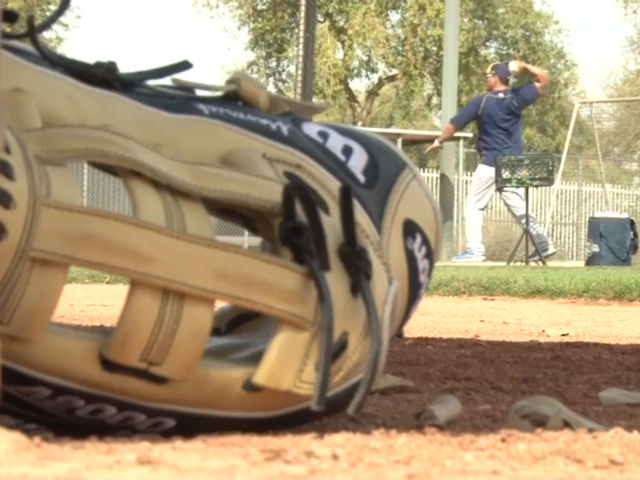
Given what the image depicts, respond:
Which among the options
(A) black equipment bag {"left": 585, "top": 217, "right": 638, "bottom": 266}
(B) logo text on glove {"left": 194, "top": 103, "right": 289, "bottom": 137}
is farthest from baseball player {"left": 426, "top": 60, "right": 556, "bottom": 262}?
(B) logo text on glove {"left": 194, "top": 103, "right": 289, "bottom": 137}

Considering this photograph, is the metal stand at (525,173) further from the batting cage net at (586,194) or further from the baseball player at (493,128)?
the batting cage net at (586,194)

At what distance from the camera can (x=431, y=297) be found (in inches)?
381

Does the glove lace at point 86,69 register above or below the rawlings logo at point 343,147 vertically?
above

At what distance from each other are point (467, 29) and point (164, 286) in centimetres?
3388

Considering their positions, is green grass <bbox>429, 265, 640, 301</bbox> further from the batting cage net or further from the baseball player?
the batting cage net

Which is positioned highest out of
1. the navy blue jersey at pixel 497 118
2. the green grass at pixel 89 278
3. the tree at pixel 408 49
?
the tree at pixel 408 49

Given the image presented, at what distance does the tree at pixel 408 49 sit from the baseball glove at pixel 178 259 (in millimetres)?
9193

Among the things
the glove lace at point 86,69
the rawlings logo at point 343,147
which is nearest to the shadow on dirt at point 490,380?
the rawlings logo at point 343,147

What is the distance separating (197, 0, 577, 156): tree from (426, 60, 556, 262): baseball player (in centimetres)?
180

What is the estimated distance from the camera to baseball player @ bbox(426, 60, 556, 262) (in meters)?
13.2

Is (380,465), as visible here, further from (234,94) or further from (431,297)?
(431,297)

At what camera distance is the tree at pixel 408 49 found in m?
15.8

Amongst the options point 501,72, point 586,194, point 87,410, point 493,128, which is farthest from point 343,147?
point 586,194

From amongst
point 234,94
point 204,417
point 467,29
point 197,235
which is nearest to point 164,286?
point 197,235
